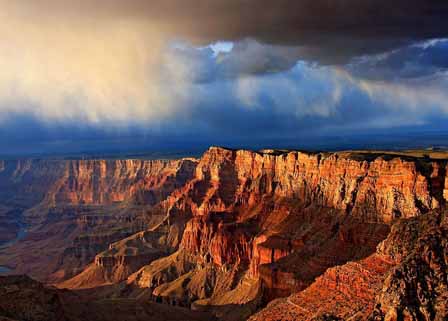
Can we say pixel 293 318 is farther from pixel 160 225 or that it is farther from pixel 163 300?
pixel 160 225

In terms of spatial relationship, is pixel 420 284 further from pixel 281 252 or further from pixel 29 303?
pixel 281 252

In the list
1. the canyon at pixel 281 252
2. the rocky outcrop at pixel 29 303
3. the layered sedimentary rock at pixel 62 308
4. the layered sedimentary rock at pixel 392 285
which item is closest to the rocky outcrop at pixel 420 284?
the layered sedimentary rock at pixel 392 285

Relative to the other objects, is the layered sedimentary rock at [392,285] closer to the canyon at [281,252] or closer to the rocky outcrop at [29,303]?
the canyon at [281,252]

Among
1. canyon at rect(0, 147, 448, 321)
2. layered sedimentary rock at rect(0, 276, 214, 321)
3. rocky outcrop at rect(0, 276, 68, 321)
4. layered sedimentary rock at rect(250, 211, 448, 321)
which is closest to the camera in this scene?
layered sedimentary rock at rect(250, 211, 448, 321)

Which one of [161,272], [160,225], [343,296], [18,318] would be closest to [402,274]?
[343,296]

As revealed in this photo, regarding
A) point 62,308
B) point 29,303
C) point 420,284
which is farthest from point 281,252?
point 420,284

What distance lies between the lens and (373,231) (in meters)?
105

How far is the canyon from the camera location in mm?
60594

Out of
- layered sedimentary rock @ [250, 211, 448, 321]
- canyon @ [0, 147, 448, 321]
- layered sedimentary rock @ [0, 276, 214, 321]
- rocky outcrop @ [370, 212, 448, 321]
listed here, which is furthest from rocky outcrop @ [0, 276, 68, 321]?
rocky outcrop @ [370, 212, 448, 321]

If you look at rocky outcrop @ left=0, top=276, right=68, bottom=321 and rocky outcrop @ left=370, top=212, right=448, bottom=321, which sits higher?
rocky outcrop @ left=370, top=212, right=448, bottom=321

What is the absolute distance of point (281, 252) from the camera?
122m

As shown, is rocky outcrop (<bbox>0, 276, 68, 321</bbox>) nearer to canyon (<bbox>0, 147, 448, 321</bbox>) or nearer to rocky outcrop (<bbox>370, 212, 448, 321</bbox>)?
canyon (<bbox>0, 147, 448, 321</bbox>)

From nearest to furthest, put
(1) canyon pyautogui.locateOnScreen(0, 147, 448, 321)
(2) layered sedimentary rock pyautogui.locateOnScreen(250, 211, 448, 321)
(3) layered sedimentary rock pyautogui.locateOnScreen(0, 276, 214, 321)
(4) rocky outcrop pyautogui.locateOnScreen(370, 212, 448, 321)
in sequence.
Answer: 1. (4) rocky outcrop pyautogui.locateOnScreen(370, 212, 448, 321)
2. (2) layered sedimentary rock pyautogui.locateOnScreen(250, 211, 448, 321)
3. (1) canyon pyautogui.locateOnScreen(0, 147, 448, 321)
4. (3) layered sedimentary rock pyautogui.locateOnScreen(0, 276, 214, 321)

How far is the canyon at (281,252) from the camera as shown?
199ft
